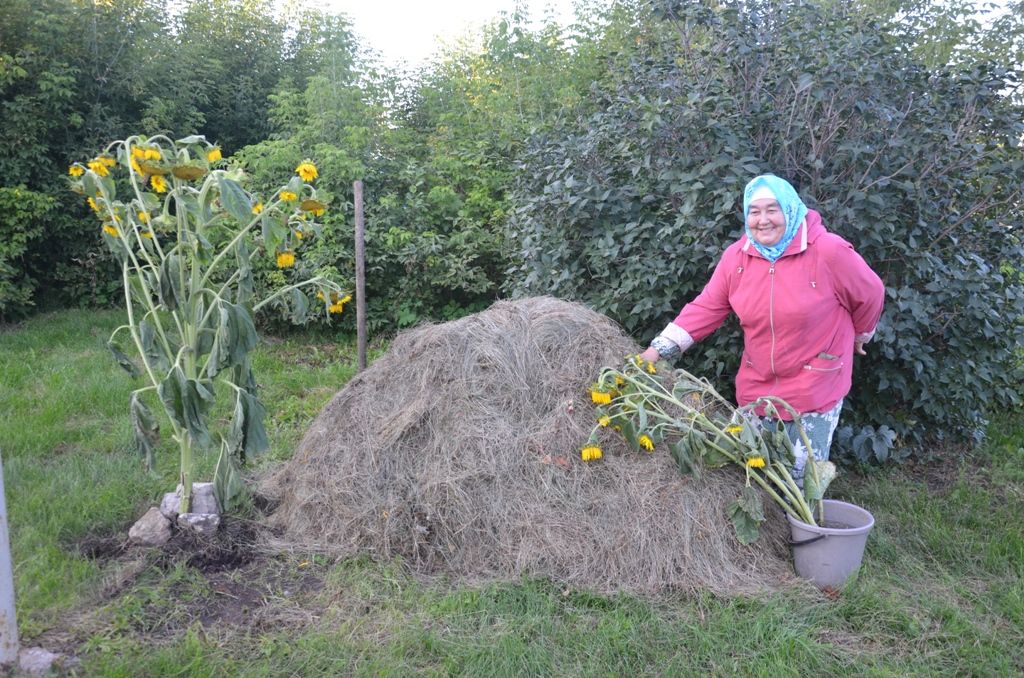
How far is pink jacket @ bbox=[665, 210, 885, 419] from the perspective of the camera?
11.3 ft

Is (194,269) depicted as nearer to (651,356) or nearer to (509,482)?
(509,482)

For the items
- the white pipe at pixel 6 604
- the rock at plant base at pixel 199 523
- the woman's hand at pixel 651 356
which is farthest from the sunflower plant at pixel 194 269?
the woman's hand at pixel 651 356

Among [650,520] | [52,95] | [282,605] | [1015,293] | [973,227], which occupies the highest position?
[52,95]

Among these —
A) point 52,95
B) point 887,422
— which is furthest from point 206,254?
point 52,95

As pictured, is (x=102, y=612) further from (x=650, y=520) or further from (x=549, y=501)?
(x=650, y=520)

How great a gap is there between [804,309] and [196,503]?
288 centimetres

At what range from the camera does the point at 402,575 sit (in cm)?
339

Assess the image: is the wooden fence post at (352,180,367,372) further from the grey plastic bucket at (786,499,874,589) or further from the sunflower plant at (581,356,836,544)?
the grey plastic bucket at (786,499,874,589)

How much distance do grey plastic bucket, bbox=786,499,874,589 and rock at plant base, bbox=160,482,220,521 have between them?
2.60 meters

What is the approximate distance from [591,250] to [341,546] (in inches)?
86.1

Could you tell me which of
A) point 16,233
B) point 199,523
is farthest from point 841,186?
point 16,233

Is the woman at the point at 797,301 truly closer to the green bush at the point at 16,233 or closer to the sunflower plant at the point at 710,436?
the sunflower plant at the point at 710,436

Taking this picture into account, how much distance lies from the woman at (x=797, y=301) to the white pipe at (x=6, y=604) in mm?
2987

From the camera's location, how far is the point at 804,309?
3.45 metres
